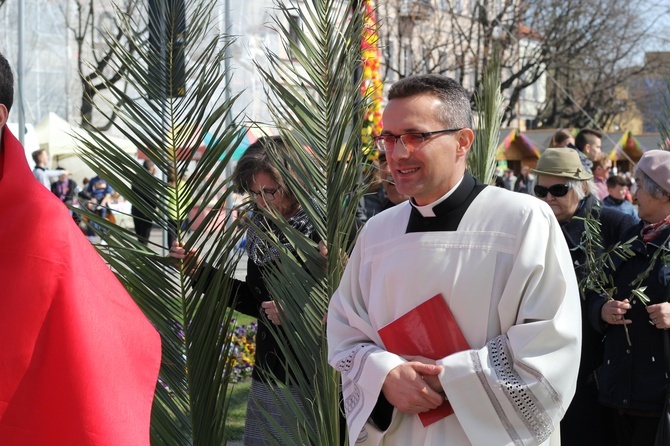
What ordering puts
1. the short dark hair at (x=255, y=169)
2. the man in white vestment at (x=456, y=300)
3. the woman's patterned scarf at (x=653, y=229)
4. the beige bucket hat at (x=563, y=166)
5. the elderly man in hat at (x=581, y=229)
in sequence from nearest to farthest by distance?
1. the man in white vestment at (x=456, y=300)
2. the short dark hair at (x=255, y=169)
3. the woman's patterned scarf at (x=653, y=229)
4. the elderly man in hat at (x=581, y=229)
5. the beige bucket hat at (x=563, y=166)

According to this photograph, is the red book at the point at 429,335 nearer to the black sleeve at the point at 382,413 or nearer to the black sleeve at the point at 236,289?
the black sleeve at the point at 382,413

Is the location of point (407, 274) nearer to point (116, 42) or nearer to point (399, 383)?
point (399, 383)

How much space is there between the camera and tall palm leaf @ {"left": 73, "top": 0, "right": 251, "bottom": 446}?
3605 millimetres

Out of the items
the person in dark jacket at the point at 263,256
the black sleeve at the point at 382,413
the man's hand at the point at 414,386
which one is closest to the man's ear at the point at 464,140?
the man's hand at the point at 414,386

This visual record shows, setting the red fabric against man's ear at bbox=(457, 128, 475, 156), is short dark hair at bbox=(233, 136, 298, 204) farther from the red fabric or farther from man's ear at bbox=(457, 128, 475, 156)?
the red fabric

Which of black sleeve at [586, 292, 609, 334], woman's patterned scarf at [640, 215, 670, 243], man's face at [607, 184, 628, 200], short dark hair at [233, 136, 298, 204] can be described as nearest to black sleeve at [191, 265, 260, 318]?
short dark hair at [233, 136, 298, 204]

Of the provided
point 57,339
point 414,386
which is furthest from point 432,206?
point 57,339

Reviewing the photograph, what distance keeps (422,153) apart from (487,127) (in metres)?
1.90

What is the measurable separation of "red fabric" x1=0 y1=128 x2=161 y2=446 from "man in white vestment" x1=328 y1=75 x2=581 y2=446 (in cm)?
80

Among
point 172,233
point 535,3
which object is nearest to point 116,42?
point 172,233

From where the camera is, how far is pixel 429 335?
275cm

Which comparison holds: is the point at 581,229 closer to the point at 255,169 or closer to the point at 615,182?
the point at 255,169

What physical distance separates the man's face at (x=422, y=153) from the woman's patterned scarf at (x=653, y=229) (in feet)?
6.23

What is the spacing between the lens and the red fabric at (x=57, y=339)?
213 centimetres
